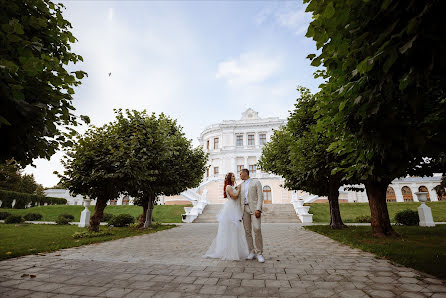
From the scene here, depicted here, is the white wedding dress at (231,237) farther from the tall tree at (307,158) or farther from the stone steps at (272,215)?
the stone steps at (272,215)

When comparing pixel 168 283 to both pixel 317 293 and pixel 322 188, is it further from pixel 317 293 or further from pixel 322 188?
pixel 322 188

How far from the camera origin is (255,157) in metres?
43.8

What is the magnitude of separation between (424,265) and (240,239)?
12.8 ft

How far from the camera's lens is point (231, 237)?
5945 millimetres

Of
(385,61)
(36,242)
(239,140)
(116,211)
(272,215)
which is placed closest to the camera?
(385,61)

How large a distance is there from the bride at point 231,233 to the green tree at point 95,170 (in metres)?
6.53

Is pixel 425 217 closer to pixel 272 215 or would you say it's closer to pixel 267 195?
pixel 272 215

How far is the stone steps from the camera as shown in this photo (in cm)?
2109

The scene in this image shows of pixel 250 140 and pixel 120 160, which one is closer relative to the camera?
pixel 120 160

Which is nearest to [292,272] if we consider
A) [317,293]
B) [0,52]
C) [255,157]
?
[317,293]

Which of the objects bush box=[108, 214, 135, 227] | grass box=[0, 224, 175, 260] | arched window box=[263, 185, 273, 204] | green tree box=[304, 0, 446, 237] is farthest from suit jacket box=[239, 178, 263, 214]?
arched window box=[263, 185, 273, 204]

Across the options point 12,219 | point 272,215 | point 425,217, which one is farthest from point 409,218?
point 12,219

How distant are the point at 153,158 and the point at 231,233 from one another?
8.19 m

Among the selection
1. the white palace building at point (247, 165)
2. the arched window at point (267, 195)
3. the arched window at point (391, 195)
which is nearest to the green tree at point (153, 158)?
the white palace building at point (247, 165)
